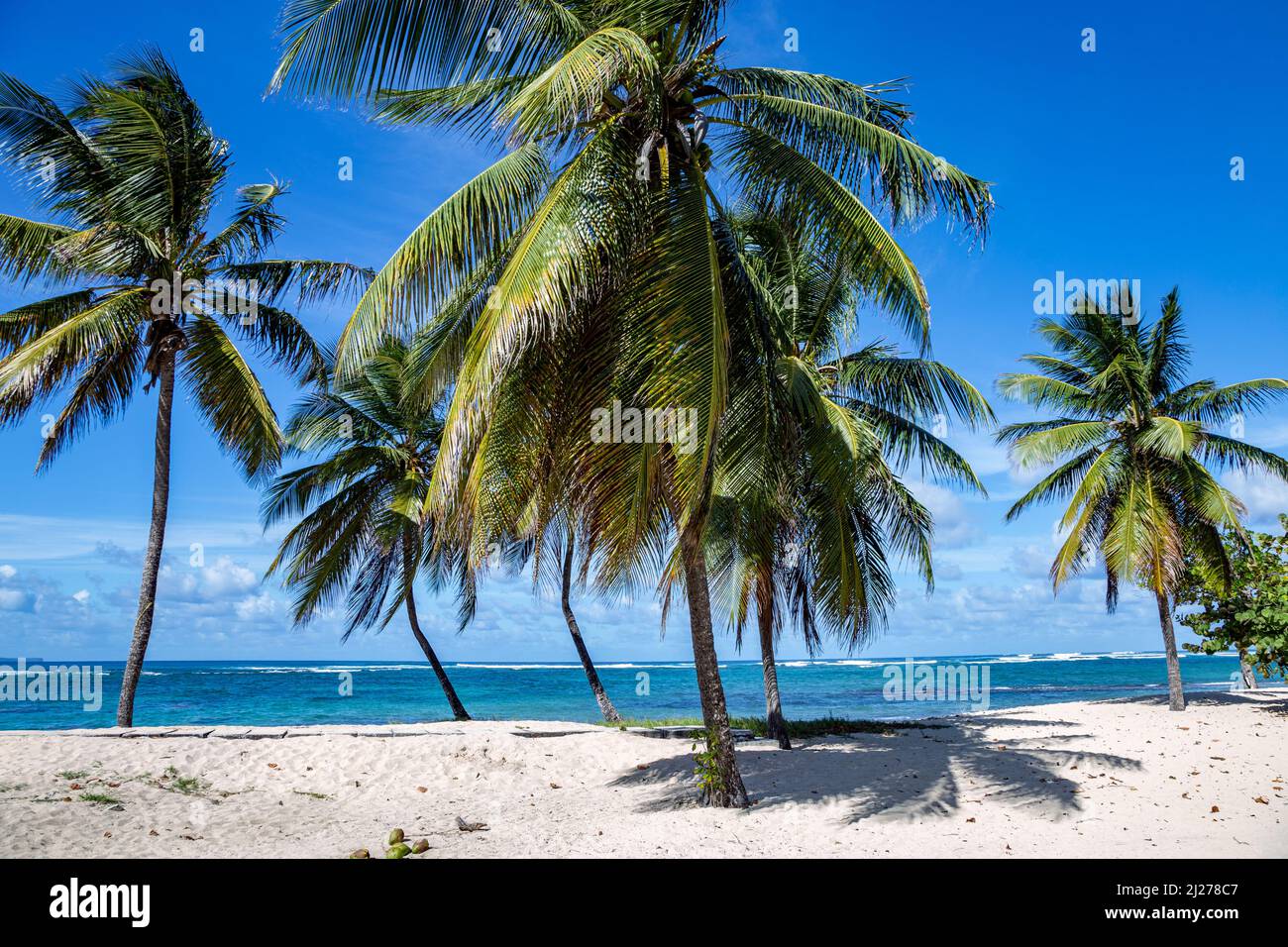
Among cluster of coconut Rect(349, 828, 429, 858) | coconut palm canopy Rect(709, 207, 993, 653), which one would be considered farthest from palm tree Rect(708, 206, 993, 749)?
cluster of coconut Rect(349, 828, 429, 858)

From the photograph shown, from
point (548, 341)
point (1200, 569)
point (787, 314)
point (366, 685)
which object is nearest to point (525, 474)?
point (548, 341)

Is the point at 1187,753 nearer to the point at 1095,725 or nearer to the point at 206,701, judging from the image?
the point at 1095,725

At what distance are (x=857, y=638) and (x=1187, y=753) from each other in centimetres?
560

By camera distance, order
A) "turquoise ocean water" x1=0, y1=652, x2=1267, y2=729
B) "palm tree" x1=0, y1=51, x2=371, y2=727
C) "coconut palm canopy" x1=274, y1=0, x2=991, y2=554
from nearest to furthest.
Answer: "coconut palm canopy" x1=274, y1=0, x2=991, y2=554
"palm tree" x1=0, y1=51, x2=371, y2=727
"turquoise ocean water" x1=0, y1=652, x2=1267, y2=729

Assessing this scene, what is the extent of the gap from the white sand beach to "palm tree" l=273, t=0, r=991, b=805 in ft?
4.88

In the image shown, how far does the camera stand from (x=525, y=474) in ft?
26.4

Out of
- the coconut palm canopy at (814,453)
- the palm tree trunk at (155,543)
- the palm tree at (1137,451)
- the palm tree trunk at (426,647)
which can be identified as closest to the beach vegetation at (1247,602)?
the palm tree at (1137,451)

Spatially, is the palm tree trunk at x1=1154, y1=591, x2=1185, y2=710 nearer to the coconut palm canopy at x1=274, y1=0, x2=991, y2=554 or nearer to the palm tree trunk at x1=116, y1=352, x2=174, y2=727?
the coconut palm canopy at x1=274, y1=0, x2=991, y2=554

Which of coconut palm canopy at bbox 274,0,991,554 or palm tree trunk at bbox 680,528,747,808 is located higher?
coconut palm canopy at bbox 274,0,991,554

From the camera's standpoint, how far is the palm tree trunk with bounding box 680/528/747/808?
8305 mm

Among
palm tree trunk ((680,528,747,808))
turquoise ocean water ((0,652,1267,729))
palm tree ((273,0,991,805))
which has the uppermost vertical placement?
palm tree ((273,0,991,805))

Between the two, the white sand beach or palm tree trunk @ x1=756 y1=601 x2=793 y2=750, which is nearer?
the white sand beach

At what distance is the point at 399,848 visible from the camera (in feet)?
22.5
